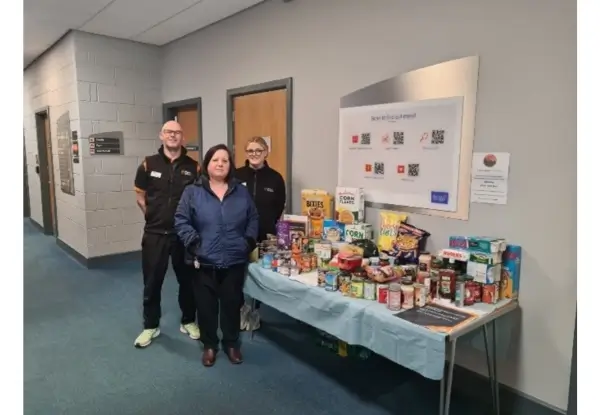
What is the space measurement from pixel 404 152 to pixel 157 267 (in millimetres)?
1870

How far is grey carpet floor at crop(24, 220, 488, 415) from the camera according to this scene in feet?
7.28

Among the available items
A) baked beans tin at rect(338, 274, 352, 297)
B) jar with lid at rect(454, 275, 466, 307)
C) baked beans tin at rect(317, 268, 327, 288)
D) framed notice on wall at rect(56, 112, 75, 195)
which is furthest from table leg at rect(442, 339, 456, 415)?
framed notice on wall at rect(56, 112, 75, 195)

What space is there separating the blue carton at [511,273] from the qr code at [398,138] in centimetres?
89

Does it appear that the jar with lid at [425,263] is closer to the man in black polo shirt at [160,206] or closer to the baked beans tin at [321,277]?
the baked beans tin at [321,277]

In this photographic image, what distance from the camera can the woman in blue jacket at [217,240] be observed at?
2520 mm

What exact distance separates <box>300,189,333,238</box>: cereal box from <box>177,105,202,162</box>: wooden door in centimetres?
207

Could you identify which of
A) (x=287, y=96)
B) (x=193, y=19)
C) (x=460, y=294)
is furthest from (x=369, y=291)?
(x=193, y=19)

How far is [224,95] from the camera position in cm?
409

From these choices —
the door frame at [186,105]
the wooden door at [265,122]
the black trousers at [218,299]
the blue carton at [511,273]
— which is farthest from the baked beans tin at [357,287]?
the door frame at [186,105]

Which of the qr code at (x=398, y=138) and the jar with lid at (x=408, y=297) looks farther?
the qr code at (x=398, y=138)

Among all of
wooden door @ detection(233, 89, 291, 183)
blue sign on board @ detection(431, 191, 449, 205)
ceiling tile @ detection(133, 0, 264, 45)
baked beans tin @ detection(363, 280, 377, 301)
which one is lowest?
baked beans tin @ detection(363, 280, 377, 301)

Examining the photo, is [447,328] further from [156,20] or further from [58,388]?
[156,20]

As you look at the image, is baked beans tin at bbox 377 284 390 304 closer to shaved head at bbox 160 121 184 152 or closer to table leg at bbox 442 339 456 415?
table leg at bbox 442 339 456 415
